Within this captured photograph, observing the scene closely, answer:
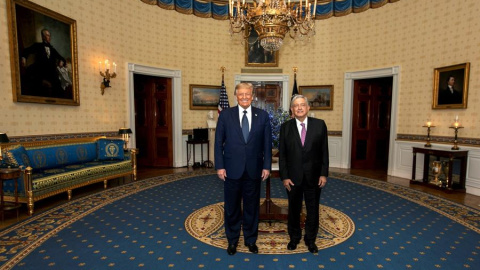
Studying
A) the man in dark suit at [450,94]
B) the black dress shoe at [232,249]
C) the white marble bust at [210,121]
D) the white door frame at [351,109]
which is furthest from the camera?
the white marble bust at [210,121]

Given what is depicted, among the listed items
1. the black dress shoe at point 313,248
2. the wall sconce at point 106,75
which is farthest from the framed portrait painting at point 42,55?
the black dress shoe at point 313,248

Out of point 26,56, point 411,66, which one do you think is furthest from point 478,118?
point 26,56

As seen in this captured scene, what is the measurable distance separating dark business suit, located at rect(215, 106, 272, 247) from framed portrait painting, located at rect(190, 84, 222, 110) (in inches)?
238

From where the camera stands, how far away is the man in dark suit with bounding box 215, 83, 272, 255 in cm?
293

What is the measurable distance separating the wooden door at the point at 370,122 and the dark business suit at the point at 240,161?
6720 millimetres

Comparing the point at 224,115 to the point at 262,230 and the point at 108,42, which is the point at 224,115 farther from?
the point at 108,42

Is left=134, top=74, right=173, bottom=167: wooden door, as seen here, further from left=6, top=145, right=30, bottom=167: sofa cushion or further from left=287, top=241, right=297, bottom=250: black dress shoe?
left=287, top=241, right=297, bottom=250: black dress shoe

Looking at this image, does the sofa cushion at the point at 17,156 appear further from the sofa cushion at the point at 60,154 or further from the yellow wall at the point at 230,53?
the yellow wall at the point at 230,53

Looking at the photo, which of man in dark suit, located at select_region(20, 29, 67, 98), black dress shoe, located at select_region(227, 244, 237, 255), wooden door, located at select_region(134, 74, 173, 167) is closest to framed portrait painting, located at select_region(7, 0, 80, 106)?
man in dark suit, located at select_region(20, 29, 67, 98)

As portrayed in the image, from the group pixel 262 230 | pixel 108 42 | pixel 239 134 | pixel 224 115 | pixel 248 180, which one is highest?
pixel 108 42

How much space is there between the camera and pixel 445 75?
634cm

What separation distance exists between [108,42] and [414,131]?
824 cm

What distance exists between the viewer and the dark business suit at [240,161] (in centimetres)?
294

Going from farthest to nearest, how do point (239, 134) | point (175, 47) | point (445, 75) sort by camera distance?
point (175, 47) → point (445, 75) → point (239, 134)
